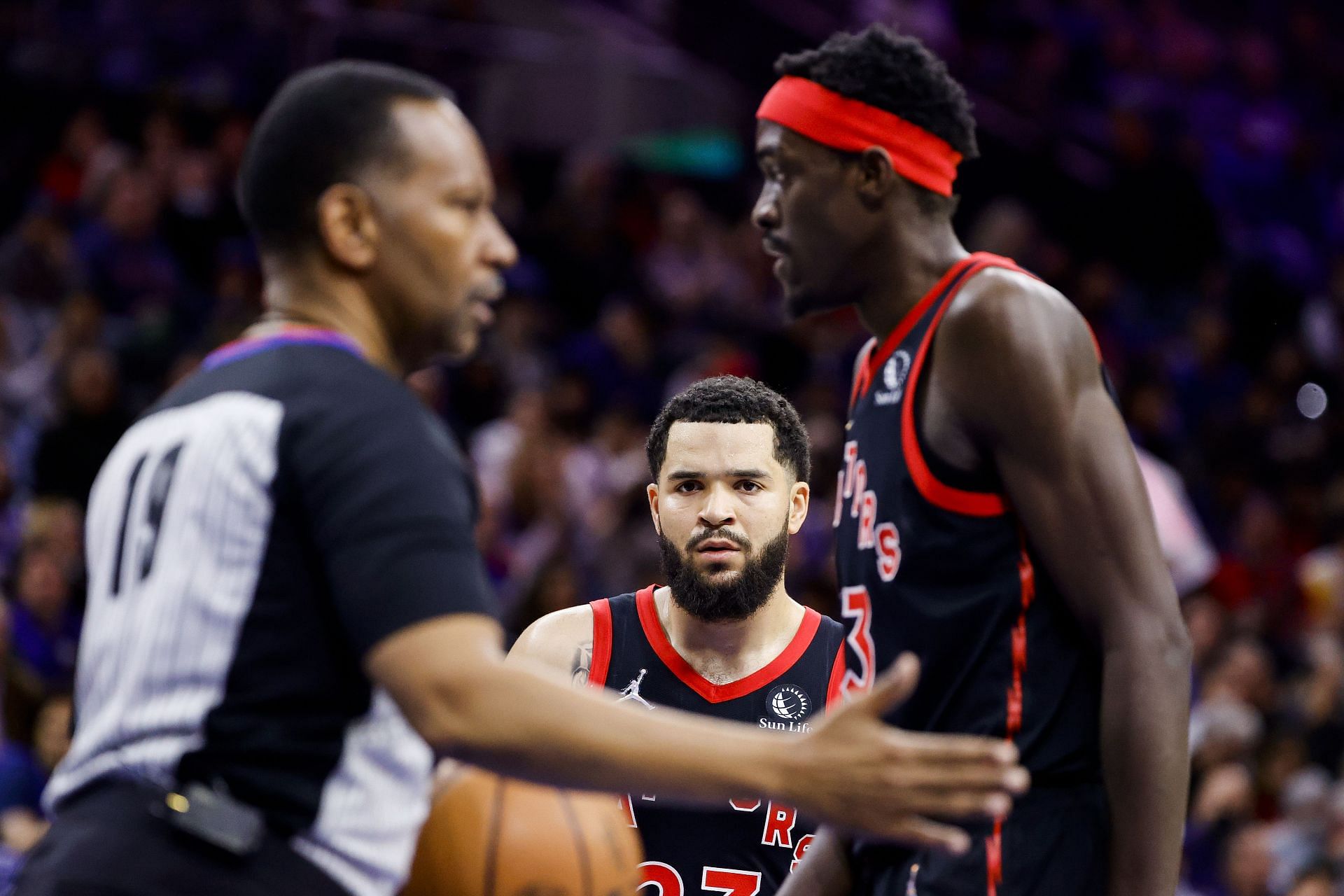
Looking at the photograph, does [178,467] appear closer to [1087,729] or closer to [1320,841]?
[1087,729]

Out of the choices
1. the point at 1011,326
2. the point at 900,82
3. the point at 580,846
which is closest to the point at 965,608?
the point at 1011,326

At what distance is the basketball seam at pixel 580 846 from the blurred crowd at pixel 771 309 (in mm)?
4365

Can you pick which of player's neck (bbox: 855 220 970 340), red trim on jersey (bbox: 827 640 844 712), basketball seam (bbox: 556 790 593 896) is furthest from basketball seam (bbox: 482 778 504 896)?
red trim on jersey (bbox: 827 640 844 712)

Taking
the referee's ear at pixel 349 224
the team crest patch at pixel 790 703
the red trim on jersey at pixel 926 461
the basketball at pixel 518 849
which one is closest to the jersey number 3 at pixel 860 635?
the red trim on jersey at pixel 926 461

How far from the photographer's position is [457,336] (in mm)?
2371

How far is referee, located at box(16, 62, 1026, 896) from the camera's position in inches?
79.4

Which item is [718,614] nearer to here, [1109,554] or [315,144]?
[1109,554]

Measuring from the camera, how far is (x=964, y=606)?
111 inches

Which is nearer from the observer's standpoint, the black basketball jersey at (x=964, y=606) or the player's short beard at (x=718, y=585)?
the black basketball jersey at (x=964, y=606)

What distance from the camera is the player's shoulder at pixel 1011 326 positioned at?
107 inches

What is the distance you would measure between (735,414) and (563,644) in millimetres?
774

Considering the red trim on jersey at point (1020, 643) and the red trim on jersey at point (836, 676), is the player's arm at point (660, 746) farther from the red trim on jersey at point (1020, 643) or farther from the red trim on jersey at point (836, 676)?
the red trim on jersey at point (836, 676)

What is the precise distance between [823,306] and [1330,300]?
11903mm

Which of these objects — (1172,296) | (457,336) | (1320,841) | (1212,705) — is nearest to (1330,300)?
(1172,296)
